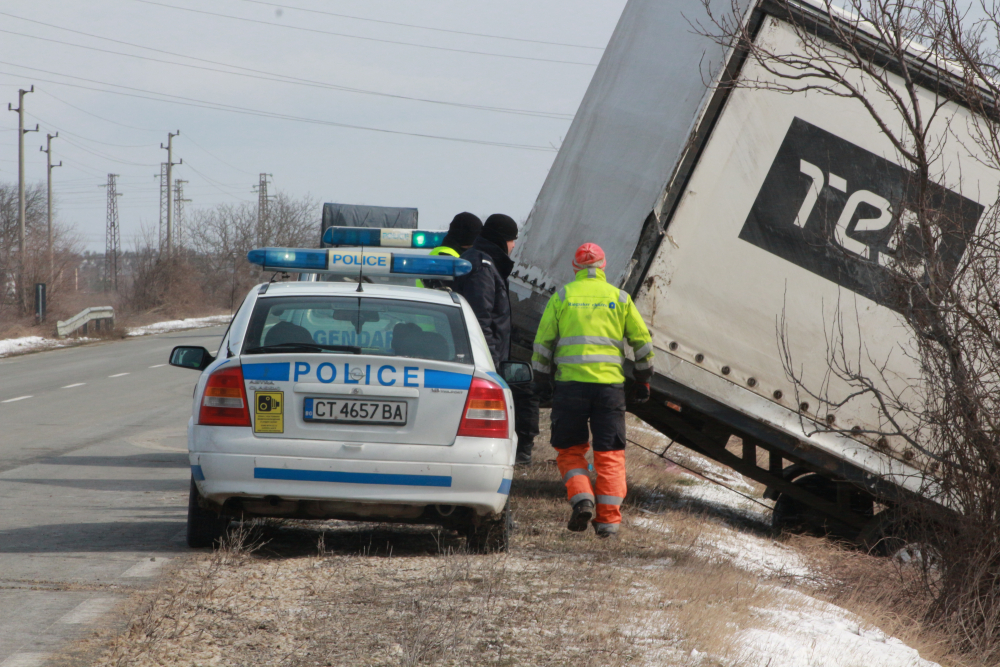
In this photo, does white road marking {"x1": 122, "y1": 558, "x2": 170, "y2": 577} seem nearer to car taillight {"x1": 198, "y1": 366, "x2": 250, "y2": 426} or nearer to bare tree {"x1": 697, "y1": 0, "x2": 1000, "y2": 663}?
car taillight {"x1": 198, "y1": 366, "x2": 250, "y2": 426}

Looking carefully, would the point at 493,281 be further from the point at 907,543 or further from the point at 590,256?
the point at 907,543

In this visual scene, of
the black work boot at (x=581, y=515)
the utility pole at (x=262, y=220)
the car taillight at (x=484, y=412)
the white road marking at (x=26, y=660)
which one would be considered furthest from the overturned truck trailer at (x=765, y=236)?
the utility pole at (x=262, y=220)

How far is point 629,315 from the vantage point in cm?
686

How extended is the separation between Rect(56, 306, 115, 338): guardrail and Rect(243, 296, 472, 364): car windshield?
100ft

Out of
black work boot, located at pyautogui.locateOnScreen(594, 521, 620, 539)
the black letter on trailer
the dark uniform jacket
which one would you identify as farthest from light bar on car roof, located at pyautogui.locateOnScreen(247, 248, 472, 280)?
the black letter on trailer

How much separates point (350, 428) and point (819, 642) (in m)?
2.44

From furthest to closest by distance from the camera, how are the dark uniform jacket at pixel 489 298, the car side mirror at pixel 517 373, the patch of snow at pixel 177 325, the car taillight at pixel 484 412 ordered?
the patch of snow at pixel 177 325 → the dark uniform jacket at pixel 489 298 → the car side mirror at pixel 517 373 → the car taillight at pixel 484 412

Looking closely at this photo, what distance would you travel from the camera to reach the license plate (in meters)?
5.35

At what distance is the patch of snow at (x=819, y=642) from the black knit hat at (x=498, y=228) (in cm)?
380

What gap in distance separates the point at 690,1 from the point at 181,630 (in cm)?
560

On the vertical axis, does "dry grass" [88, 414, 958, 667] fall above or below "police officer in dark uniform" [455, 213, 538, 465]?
below

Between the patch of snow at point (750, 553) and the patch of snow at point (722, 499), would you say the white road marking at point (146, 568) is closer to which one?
the patch of snow at point (750, 553)

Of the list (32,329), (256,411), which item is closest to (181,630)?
(256,411)

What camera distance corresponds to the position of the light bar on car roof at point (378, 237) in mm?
10531
